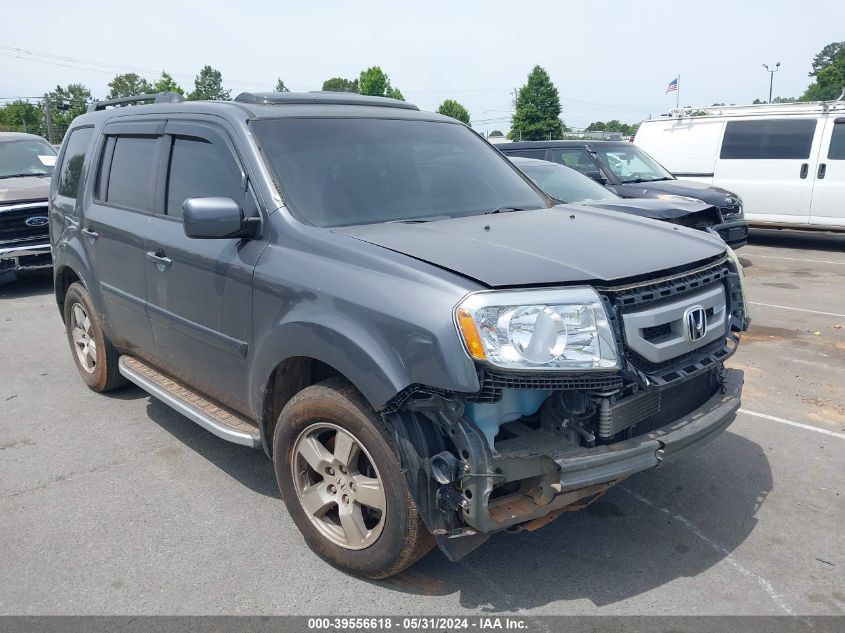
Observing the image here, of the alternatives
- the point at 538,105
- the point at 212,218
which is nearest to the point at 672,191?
the point at 212,218

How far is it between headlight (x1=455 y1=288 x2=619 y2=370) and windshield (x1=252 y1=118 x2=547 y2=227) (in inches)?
43.9

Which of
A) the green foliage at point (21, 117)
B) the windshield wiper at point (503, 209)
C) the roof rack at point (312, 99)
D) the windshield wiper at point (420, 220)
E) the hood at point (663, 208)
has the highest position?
the green foliage at point (21, 117)

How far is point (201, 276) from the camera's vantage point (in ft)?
12.1

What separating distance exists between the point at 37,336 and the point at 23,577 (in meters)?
4.81

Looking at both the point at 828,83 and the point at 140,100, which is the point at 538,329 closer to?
the point at 140,100

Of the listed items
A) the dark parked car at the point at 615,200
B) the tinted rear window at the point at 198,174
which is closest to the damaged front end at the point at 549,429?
the tinted rear window at the point at 198,174

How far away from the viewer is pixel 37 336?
737cm

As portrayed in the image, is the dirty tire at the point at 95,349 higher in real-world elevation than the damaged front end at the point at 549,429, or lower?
lower

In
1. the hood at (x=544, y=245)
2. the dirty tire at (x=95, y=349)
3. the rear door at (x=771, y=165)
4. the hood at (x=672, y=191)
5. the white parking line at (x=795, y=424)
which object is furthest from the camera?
the rear door at (x=771, y=165)

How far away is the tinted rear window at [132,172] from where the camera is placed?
14.2 feet

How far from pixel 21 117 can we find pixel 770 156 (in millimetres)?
75969

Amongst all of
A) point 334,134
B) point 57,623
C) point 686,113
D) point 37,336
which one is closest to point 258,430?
point 57,623

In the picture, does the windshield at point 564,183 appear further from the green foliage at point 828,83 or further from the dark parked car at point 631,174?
the green foliage at point 828,83

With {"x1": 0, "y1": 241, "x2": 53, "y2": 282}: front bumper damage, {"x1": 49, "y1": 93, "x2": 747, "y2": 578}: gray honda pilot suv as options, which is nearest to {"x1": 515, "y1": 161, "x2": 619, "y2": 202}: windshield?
{"x1": 49, "y1": 93, "x2": 747, "y2": 578}: gray honda pilot suv
